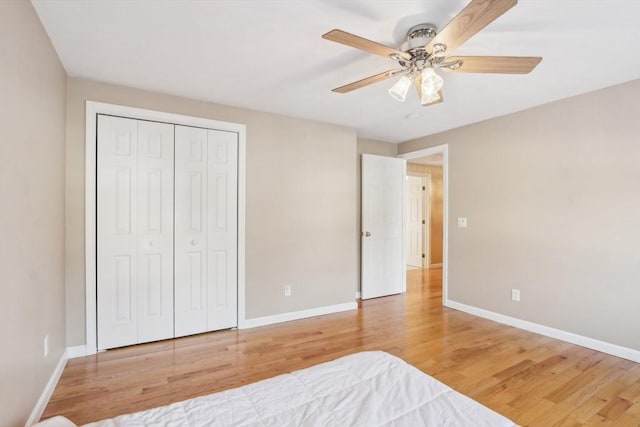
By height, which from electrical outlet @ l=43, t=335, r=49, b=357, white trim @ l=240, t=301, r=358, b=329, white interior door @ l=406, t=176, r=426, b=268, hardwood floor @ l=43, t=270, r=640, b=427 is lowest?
hardwood floor @ l=43, t=270, r=640, b=427

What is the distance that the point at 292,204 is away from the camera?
11.9 feet

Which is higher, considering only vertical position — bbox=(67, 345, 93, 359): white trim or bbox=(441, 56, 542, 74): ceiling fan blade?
bbox=(441, 56, 542, 74): ceiling fan blade

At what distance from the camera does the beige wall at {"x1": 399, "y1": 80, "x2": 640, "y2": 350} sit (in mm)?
2654

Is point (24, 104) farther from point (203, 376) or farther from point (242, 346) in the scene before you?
point (242, 346)

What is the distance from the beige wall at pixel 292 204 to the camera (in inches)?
132

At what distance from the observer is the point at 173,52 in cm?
219

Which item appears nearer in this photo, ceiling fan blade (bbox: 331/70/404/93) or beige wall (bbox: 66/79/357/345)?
ceiling fan blade (bbox: 331/70/404/93)

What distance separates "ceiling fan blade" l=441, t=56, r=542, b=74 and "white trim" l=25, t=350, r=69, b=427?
10.6 feet

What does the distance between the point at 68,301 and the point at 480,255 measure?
4.27 m

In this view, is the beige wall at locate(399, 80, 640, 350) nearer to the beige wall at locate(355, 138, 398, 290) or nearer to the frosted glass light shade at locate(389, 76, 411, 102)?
the beige wall at locate(355, 138, 398, 290)

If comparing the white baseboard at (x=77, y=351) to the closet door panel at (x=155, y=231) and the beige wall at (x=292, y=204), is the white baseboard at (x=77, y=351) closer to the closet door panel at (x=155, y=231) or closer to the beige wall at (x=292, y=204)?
the closet door panel at (x=155, y=231)

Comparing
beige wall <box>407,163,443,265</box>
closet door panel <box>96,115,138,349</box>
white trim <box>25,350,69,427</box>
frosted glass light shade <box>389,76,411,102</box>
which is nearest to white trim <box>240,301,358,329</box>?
closet door panel <box>96,115,138,349</box>

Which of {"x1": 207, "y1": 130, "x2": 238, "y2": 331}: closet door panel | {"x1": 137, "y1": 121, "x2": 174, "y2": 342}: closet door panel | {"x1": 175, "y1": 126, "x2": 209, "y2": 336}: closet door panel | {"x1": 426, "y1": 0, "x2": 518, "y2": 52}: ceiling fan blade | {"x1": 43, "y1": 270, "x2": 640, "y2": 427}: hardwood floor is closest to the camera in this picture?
{"x1": 426, "y1": 0, "x2": 518, "y2": 52}: ceiling fan blade

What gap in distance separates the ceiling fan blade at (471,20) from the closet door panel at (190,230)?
2.36 metres
